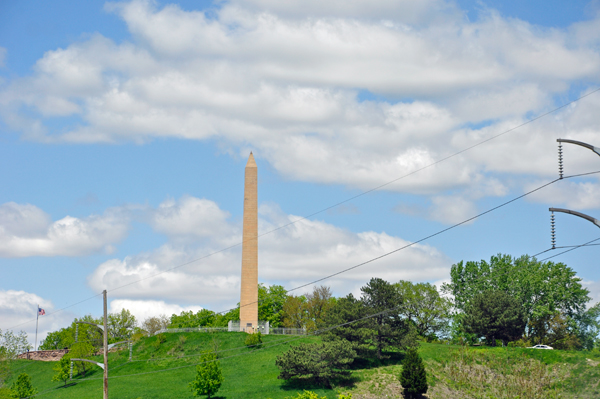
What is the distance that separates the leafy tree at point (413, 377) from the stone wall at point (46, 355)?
198 ft

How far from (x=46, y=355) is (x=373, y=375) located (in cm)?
5979

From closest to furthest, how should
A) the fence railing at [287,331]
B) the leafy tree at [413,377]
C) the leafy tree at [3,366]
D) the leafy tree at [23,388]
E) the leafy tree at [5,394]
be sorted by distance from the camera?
the leafy tree at [413,377] → the leafy tree at [5,394] → the leafy tree at [3,366] → the leafy tree at [23,388] → the fence railing at [287,331]

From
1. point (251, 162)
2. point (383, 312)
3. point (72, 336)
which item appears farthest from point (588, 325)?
point (72, 336)

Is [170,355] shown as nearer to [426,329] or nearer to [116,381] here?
[116,381]

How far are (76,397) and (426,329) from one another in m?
49.6

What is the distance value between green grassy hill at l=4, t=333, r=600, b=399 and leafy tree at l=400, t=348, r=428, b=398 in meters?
1.67

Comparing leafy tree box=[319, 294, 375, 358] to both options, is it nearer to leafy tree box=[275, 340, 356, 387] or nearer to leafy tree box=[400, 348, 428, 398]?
leafy tree box=[275, 340, 356, 387]

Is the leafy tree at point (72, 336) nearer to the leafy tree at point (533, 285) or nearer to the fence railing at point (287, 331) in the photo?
the fence railing at point (287, 331)

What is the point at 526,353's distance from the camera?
63875 mm

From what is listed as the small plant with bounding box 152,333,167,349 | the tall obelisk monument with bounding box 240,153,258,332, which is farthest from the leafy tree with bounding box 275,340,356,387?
the small plant with bounding box 152,333,167,349

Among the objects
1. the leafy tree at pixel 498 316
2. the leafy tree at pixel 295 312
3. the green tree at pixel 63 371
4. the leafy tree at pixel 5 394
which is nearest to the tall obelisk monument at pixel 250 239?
the green tree at pixel 63 371

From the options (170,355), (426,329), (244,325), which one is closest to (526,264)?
(426,329)

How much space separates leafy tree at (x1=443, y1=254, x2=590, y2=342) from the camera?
77438 mm

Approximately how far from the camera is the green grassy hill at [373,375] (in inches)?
2286
